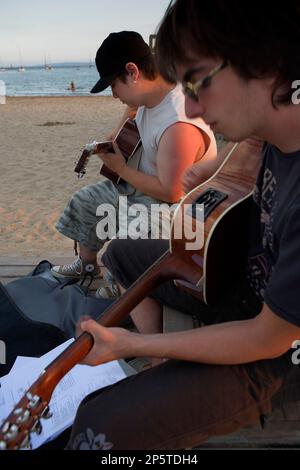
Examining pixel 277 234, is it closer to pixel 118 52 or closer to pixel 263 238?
pixel 263 238

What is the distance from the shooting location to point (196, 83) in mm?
1073

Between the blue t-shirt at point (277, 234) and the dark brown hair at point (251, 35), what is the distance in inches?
7.3

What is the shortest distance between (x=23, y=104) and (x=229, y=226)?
19.0 meters

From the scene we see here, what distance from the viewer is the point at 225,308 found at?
148cm

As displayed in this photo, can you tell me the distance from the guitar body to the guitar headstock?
2.07ft

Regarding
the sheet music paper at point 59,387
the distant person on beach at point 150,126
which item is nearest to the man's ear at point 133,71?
the distant person on beach at point 150,126

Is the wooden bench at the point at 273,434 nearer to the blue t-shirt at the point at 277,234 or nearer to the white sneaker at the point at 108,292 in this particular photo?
the blue t-shirt at the point at 277,234

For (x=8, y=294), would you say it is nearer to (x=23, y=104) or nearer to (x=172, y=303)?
(x=172, y=303)

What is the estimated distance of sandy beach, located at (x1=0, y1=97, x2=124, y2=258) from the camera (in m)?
4.48

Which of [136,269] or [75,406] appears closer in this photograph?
[75,406]

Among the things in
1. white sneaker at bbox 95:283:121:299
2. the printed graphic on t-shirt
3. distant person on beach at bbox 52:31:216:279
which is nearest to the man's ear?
distant person on beach at bbox 52:31:216:279

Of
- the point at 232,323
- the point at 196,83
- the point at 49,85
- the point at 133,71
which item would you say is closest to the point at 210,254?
the point at 232,323

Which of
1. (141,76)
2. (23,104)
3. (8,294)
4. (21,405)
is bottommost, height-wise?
(23,104)
